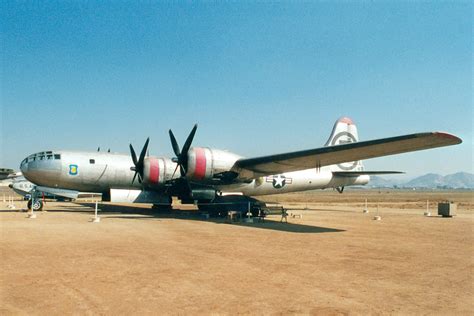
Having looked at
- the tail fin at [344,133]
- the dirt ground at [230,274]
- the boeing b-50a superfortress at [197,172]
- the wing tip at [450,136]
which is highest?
the tail fin at [344,133]

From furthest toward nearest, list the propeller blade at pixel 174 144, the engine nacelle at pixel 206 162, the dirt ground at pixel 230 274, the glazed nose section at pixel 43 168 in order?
the glazed nose section at pixel 43 168 → the propeller blade at pixel 174 144 → the engine nacelle at pixel 206 162 → the dirt ground at pixel 230 274

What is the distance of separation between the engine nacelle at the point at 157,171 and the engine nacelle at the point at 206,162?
3869mm

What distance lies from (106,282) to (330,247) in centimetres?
709

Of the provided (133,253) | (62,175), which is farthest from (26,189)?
(133,253)

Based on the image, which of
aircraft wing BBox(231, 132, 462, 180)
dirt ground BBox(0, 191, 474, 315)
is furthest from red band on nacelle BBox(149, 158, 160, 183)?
dirt ground BBox(0, 191, 474, 315)

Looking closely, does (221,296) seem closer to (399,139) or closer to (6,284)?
(6,284)

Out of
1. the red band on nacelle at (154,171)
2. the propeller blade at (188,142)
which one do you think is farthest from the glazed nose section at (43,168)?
the propeller blade at (188,142)

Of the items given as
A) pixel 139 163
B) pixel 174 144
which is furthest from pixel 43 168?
pixel 174 144

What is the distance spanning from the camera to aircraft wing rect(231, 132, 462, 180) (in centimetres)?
1480

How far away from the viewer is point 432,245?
12867 mm

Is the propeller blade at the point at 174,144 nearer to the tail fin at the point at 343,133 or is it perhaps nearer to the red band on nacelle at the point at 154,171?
the red band on nacelle at the point at 154,171

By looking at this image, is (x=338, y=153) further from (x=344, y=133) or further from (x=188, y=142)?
(x=344, y=133)

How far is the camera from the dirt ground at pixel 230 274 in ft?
19.4

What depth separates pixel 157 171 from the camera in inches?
943
